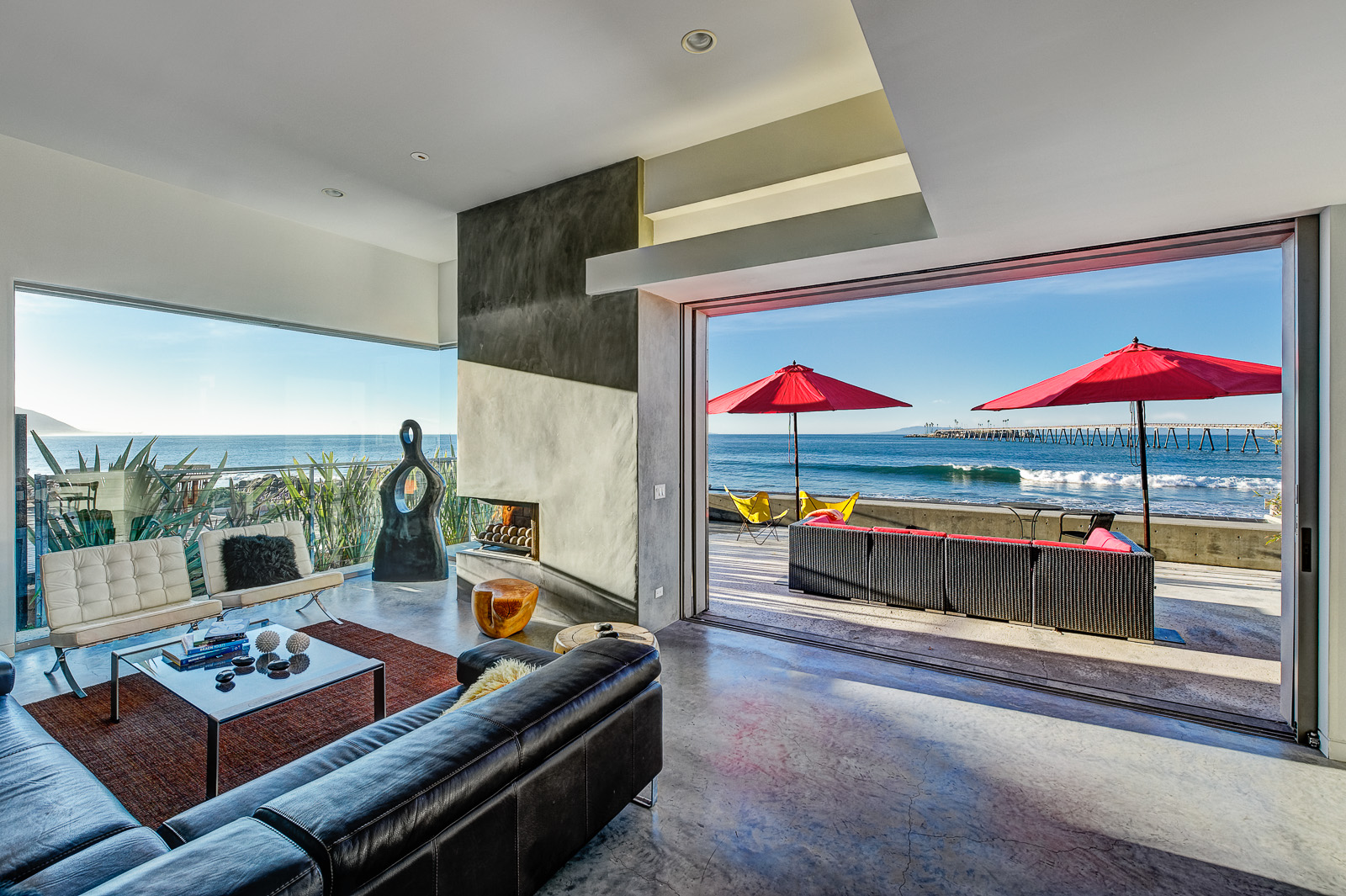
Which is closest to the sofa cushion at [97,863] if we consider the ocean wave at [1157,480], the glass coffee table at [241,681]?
the glass coffee table at [241,681]

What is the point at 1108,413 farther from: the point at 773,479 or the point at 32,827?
the point at 32,827

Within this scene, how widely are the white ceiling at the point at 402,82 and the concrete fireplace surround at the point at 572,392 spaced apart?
47 centimetres

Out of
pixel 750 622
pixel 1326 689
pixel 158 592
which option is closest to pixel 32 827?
pixel 158 592

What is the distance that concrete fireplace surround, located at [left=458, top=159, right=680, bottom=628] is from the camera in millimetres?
4258

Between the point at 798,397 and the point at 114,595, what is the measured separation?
5.73m

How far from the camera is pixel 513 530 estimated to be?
215 inches

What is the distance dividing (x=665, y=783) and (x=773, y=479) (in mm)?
17972

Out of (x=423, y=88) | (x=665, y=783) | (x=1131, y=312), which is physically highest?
(x=1131, y=312)

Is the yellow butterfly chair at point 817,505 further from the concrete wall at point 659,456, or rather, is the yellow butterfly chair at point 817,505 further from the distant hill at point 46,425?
the distant hill at point 46,425

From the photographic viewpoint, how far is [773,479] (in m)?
20.1

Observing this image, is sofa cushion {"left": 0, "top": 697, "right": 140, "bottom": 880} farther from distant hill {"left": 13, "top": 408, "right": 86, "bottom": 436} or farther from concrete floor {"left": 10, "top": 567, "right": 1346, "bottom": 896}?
distant hill {"left": 13, "top": 408, "right": 86, "bottom": 436}

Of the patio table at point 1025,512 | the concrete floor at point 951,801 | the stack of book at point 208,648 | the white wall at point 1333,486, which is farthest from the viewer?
the patio table at point 1025,512

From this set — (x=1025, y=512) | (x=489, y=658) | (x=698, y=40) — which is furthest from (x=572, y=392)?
(x=1025, y=512)

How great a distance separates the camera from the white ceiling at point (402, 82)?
8.79ft
